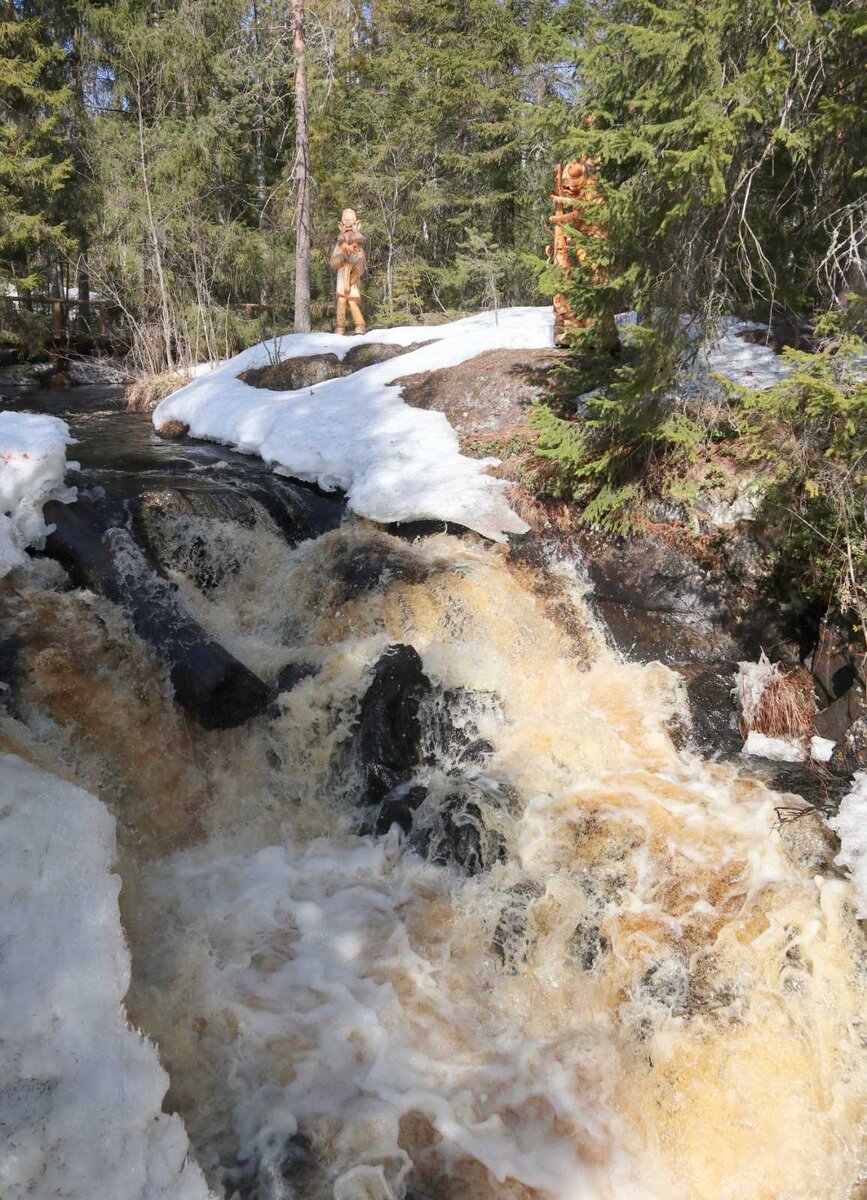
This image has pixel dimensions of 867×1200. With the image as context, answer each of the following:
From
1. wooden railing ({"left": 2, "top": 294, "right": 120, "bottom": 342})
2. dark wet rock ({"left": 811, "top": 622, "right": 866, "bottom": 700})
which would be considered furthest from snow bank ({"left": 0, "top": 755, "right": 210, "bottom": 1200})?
wooden railing ({"left": 2, "top": 294, "right": 120, "bottom": 342})

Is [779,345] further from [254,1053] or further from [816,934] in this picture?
[254,1053]

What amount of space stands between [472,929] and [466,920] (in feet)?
0.22

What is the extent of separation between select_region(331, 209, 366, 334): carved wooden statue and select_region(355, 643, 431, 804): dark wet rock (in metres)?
8.88

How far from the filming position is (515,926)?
4.13 meters

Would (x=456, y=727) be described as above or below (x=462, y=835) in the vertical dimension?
above

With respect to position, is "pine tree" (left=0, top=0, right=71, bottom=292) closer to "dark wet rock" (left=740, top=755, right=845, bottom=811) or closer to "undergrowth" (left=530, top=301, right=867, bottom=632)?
"undergrowth" (left=530, top=301, right=867, bottom=632)

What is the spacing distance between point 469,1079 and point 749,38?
6362 mm

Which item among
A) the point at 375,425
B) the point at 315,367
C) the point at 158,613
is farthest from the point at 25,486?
the point at 315,367

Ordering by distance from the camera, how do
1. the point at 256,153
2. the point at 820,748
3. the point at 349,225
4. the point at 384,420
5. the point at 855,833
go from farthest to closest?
1. the point at 256,153
2. the point at 349,225
3. the point at 384,420
4. the point at 820,748
5. the point at 855,833

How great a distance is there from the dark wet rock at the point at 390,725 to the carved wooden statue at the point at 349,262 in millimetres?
8875

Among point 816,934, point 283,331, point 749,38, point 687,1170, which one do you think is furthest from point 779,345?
point 283,331

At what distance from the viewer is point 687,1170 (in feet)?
10.5

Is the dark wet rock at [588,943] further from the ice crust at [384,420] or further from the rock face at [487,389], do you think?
the rock face at [487,389]

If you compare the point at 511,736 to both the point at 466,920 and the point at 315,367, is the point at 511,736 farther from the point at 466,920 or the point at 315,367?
the point at 315,367
